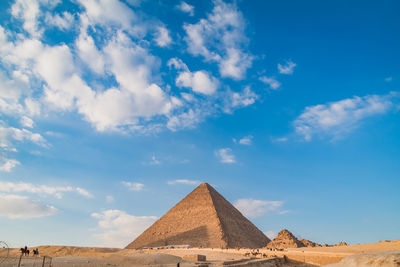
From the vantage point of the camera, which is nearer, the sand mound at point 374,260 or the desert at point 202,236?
the sand mound at point 374,260

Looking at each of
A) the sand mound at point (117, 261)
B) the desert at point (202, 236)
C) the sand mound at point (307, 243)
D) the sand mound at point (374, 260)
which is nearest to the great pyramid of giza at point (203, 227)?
the desert at point (202, 236)

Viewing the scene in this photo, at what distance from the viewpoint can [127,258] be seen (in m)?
15.4

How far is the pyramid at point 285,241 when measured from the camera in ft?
122

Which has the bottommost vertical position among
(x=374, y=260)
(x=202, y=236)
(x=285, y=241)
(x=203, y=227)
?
(x=285, y=241)

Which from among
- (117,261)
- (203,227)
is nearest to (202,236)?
(203,227)

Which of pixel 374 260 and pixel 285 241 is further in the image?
pixel 285 241

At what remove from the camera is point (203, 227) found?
204ft

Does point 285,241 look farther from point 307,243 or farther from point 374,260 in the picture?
point 374,260

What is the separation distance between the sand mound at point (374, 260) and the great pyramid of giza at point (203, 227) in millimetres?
51440

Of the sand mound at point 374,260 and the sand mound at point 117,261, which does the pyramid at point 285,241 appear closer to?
the sand mound at point 117,261

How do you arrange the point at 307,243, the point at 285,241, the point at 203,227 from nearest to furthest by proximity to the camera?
the point at 285,241, the point at 307,243, the point at 203,227

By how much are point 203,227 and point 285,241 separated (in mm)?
26988

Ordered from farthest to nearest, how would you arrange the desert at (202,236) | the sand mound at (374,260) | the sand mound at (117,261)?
the desert at (202,236), the sand mound at (117,261), the sand mound at (374,260)

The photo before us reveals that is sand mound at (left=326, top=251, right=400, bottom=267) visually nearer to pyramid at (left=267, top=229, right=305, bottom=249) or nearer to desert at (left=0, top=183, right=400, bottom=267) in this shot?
desert at (left=0, top=183, right=400, bottom=267)
